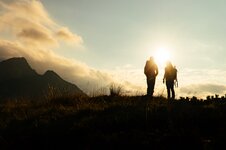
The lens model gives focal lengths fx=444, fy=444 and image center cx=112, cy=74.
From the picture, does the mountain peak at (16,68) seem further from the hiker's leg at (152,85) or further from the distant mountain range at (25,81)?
the hiker's leg at (152,85)

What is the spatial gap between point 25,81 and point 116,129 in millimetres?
128453

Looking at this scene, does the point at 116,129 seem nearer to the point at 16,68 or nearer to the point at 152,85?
the point at 152,85

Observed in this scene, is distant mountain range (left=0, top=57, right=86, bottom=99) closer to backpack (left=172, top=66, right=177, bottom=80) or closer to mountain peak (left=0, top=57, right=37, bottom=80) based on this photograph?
mountain peak (left=0, top=57, right=37, bottom=80)

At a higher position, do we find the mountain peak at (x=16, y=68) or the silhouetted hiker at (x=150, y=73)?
the mountain peak at (x=16, y=68)

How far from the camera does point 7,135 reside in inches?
476

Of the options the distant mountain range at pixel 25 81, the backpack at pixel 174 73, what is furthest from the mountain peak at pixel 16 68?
the backpack at pixel 174 73

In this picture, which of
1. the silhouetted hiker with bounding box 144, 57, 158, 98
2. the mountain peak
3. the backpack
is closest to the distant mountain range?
the mountain peak

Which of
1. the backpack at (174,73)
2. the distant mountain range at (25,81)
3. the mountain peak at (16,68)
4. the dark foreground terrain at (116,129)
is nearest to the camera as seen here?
the dark foreground terrain at (116,129)

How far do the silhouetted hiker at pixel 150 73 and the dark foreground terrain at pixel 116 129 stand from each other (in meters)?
6.80

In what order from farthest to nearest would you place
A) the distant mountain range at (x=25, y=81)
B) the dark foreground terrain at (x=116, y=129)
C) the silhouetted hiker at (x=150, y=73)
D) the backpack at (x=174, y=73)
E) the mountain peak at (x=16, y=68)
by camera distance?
1. the mountain peak at (x=16, y=68)
2. the backpack at (x=174, y=73)
3. the silhouetted hiker at (x=150, y=73)
4. the distant mountain range at (x=25, y=81)
5. the dark foreground terrain at (x=116, y=129)

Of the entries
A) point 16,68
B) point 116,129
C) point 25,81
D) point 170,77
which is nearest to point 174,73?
point 170,77

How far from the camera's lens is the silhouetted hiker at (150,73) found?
22.3m

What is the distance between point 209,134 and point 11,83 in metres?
121

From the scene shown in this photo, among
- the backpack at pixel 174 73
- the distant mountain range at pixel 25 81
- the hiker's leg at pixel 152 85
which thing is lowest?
the hiker's leg at pixel 152 85
